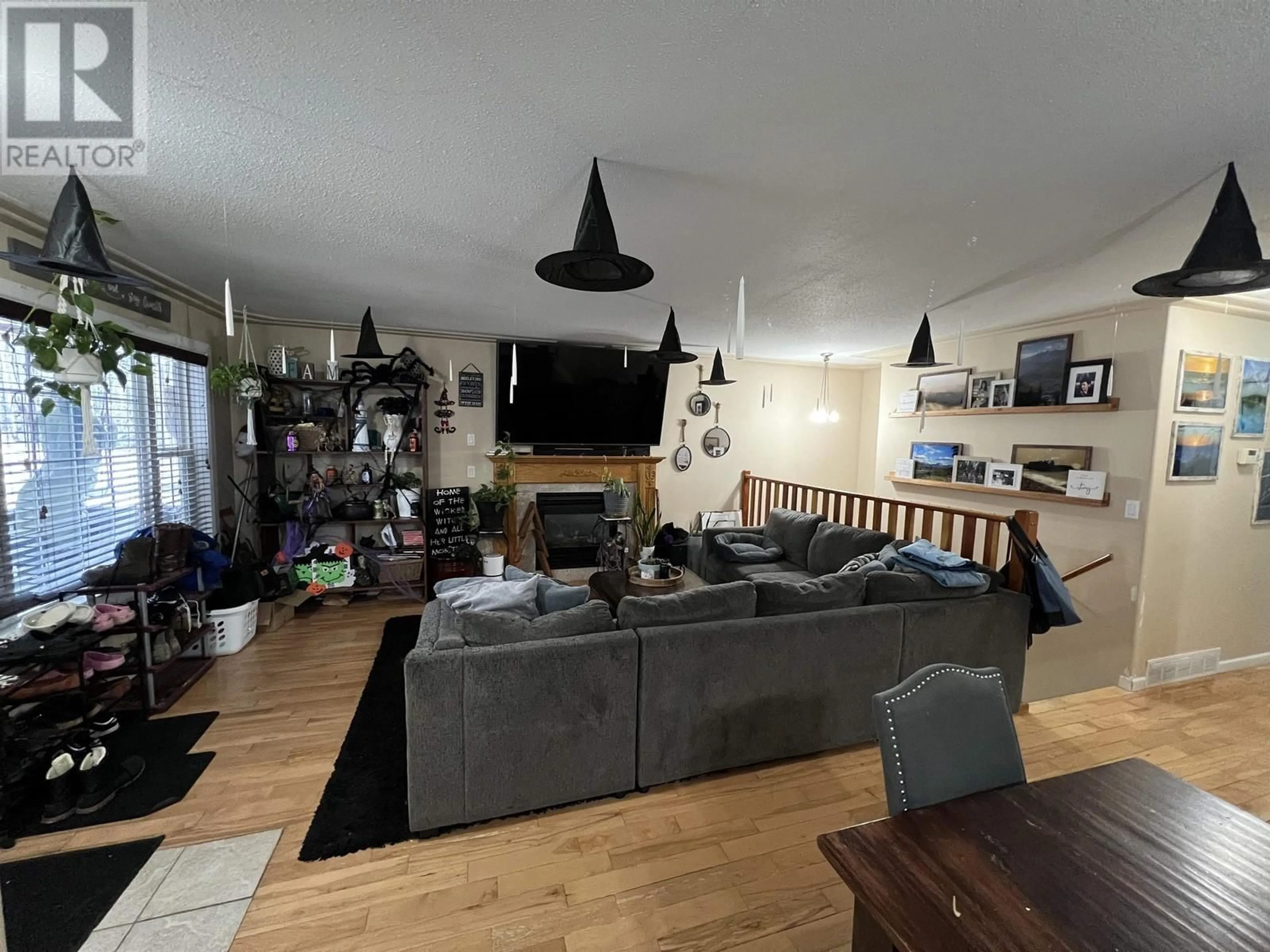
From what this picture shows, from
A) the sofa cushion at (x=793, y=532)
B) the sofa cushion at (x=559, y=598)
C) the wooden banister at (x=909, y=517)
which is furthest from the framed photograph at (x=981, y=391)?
the sofa cushion at (x=559, y=598)

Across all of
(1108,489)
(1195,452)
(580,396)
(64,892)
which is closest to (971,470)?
(1108,489)

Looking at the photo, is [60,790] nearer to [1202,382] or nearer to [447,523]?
[447,523]

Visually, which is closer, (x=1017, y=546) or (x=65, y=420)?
(x=65, y=420)

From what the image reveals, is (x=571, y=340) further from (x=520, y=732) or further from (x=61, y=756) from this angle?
(x=61, y=756)

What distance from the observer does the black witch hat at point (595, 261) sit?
154cm

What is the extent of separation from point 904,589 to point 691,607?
48.9 inches

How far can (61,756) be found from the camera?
6.63 ft

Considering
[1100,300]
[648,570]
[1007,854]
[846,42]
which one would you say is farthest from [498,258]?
[1100,300]

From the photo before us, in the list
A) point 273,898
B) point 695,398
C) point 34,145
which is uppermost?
point 34,145

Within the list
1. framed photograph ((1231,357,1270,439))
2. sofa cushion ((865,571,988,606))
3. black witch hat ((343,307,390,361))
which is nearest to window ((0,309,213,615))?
black witch hat ((343,307,390,361))

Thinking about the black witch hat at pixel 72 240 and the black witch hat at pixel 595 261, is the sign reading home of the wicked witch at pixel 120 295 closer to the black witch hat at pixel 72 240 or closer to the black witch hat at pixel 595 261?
the black witch hat at pixel 72 240

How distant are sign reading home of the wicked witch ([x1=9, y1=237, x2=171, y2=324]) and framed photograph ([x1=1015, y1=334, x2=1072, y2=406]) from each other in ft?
19.4

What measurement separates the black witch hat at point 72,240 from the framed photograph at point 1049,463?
5376 mm

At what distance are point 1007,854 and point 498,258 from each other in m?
3.06
